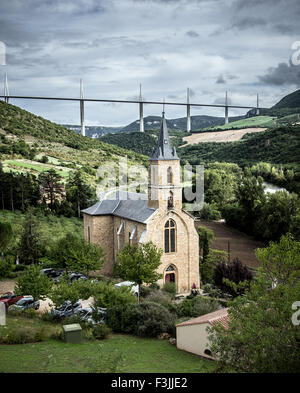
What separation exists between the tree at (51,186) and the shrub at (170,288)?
1081 inches

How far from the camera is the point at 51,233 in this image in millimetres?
44562

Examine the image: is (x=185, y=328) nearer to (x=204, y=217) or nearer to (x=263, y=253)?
(x=263, y=253)

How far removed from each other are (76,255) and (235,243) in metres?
24.9

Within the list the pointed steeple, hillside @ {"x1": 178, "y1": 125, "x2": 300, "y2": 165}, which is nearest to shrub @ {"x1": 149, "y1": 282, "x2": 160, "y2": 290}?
the pointed steeple

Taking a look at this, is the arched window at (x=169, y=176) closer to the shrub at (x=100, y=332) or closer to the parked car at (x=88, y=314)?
the parked car at (x=88, y=314)

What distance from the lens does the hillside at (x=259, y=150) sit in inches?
3351

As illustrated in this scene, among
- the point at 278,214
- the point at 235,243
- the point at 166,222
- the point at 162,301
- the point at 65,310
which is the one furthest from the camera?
the point at 235,243

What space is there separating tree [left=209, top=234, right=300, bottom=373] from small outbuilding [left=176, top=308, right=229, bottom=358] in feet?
11.6

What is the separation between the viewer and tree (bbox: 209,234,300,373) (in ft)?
40.9

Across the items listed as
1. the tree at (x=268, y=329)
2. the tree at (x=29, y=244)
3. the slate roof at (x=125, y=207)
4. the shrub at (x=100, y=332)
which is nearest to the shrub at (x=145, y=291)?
the slate roof at (x=125, y=207)

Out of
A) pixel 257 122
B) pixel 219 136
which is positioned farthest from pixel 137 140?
pixel 257 122

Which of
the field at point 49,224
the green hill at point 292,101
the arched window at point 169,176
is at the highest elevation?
the green hill at point 292,101

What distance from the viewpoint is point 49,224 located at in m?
48.4

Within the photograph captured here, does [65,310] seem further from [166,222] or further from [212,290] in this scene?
[212,290]
